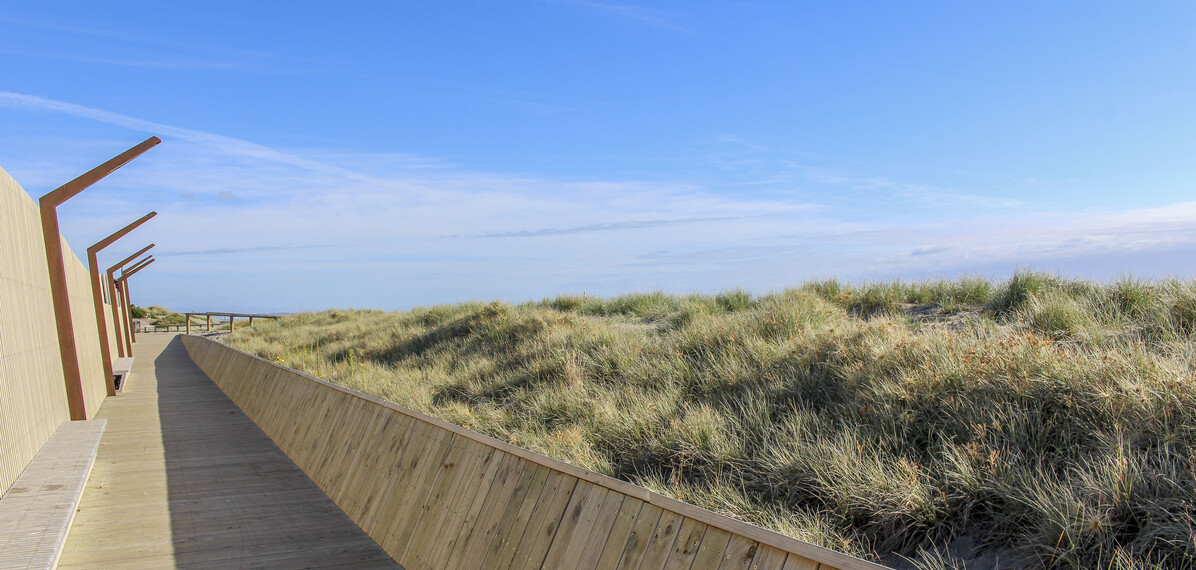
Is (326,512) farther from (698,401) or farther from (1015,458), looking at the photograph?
(1015,458)

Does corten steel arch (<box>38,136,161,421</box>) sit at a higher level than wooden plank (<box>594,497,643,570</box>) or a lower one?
lower

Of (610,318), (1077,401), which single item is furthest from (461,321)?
(1077,401)

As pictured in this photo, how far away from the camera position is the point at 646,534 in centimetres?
324

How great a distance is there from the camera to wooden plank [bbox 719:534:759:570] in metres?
2.81

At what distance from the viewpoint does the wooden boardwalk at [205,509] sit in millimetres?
5887

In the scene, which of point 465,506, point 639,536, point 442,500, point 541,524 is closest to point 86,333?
point 442,500

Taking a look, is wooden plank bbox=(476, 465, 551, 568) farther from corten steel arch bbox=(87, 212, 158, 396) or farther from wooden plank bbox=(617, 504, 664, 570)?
corten steel arch bbox=(87, 212, 158, 396)

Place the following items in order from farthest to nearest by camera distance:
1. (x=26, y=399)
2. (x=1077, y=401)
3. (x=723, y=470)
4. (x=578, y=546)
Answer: (x=26, y=399), (x=723, y=470), (x=1077, y=401), (x=578, y=546)

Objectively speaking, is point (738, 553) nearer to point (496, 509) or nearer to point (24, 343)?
point (496, 509)

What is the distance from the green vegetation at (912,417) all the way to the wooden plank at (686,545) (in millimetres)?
1888

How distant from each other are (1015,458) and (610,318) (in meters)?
12.1

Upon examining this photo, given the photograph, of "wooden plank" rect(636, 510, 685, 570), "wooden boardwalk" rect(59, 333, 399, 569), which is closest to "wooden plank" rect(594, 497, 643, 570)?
"wooden plank" rect(636, 510, 685, 570)

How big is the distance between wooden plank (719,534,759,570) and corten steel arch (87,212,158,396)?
58.5 feet

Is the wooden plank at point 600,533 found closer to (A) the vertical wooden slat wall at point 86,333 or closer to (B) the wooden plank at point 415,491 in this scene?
(B) the wooden plank at point 415,491
